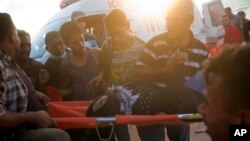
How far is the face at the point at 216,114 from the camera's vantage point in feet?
5.04

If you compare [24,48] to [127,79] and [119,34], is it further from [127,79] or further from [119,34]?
[127,79]

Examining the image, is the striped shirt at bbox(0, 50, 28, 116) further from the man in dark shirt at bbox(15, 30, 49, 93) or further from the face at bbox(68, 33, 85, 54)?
the man in dark shirt at bbox(15, 30, 49, 93)

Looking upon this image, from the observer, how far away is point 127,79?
3.87 m

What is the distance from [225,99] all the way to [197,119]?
1829 millimetres

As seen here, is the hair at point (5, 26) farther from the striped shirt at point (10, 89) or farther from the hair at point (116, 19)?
the hair at point (116, 19)

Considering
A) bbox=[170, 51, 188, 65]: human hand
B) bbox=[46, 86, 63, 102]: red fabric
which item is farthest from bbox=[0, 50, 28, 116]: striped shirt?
bbox=[46, 86, 63, 102]: red fabric

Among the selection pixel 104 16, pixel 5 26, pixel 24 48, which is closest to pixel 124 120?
pixel 5 26

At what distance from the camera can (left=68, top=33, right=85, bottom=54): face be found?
422 centimetres

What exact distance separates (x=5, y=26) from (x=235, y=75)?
194 centimetres

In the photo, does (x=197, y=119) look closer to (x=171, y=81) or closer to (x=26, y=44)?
(x=171, y=81)

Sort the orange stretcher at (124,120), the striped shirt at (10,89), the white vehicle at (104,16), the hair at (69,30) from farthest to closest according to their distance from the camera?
the white vehicle at (104,16) → the hair at (69,30) → the orange stretcher at (124,120) → the striped shirt at (10,89)

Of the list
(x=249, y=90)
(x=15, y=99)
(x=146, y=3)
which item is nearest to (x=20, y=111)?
(x=15, y=99)

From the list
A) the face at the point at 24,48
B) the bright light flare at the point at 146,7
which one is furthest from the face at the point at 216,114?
the bright light flare at the point at 146,7

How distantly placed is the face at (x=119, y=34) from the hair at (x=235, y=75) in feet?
8.01
